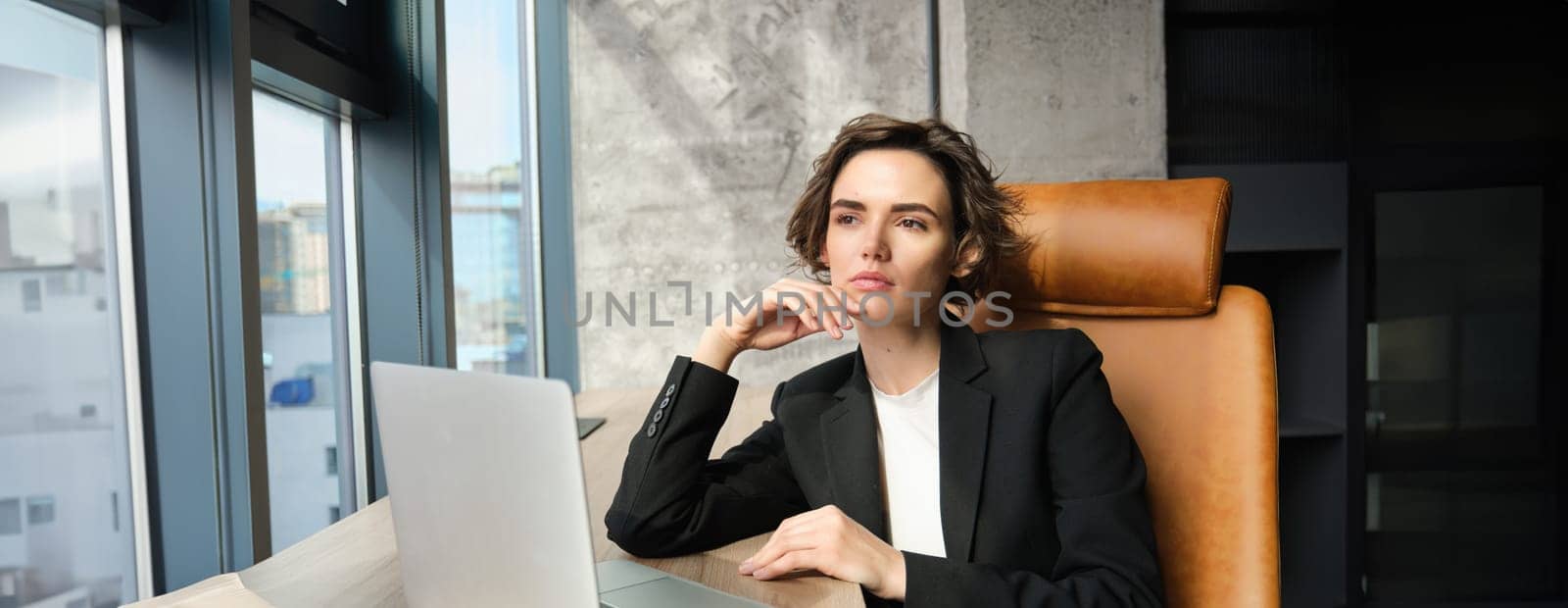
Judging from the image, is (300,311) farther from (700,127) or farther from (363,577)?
(700,127)

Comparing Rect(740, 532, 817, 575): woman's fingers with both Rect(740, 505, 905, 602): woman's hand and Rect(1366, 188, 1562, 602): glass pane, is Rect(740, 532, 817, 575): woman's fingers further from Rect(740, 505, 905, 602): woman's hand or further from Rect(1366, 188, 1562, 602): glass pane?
Rect(1366, 188, 1562, 602): glass pane

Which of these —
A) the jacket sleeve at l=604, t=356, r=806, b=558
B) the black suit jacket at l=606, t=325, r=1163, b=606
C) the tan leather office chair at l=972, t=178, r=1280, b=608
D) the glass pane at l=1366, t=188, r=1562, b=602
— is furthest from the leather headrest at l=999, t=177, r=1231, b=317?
the glass pane at l=1366, t=188, r=1562, b=602

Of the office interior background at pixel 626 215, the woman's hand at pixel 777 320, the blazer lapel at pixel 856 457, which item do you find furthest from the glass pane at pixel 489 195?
the blazer lapel at pixel 856 457

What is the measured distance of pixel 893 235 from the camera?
4.28 ft

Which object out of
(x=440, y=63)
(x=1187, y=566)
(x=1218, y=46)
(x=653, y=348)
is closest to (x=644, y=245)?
(x=653, y=348)

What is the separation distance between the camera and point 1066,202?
1.43 meters

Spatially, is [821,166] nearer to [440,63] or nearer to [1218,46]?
[440,63]

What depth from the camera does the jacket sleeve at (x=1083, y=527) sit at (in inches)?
40.9

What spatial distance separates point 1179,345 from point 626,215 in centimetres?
237

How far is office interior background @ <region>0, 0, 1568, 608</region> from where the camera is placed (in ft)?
3.90

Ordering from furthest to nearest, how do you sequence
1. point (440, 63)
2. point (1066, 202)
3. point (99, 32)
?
point (440, 63)
point (1066, 202)
point (99, 32)

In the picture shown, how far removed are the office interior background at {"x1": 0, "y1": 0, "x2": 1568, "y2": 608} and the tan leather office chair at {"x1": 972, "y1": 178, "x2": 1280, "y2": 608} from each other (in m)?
1.15

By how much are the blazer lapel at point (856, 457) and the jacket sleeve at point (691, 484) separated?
0.30 feet

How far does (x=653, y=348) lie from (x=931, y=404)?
223 centimetres
